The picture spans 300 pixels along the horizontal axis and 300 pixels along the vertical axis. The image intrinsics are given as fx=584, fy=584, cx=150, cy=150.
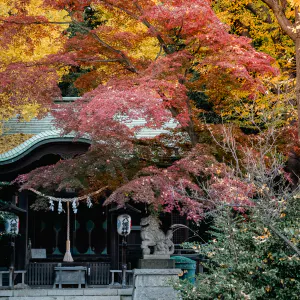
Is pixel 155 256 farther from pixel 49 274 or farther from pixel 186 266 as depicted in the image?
pixel 49 274

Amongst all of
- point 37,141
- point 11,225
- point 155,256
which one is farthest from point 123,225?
point 37,141

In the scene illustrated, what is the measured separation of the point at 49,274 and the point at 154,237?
11.4 ft

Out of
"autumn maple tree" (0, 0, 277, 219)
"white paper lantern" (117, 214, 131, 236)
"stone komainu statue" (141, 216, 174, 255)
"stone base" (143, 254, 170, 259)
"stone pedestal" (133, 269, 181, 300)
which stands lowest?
"stone pedestal" (133, 269, 181, 300)

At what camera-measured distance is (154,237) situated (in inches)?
531

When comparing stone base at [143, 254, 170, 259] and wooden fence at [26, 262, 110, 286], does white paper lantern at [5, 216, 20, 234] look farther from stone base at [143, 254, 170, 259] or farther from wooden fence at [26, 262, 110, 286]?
stone base at [143, 254, 170, 259]

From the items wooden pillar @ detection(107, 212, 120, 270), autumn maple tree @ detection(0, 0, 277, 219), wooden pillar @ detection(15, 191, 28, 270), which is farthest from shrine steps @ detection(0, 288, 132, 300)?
autumn maple tree @ detection(0, 0, 277, 219)

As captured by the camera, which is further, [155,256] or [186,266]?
[186,266]

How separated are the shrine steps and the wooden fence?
28.6 inches

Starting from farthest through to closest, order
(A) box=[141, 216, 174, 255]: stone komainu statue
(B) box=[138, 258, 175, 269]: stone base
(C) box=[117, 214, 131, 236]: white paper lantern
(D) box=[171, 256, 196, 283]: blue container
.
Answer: (C) box=[117, 214, 131, 236]: white paper lantern → (D) box=[171, 256, 196, 283]: blue container → (A) box=[141, 216, 174, 255]: stone komainu statue → (B) box=[138, 258, 175, 269]: stone base

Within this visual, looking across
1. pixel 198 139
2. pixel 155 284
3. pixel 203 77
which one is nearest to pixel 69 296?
pixel 155 284

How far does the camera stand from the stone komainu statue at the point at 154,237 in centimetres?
1345

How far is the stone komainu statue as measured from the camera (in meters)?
13.5

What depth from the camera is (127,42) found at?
14117 mm

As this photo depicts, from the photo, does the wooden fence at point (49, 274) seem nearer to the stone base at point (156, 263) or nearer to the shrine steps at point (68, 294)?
the shrine steps at point (68, 294)
